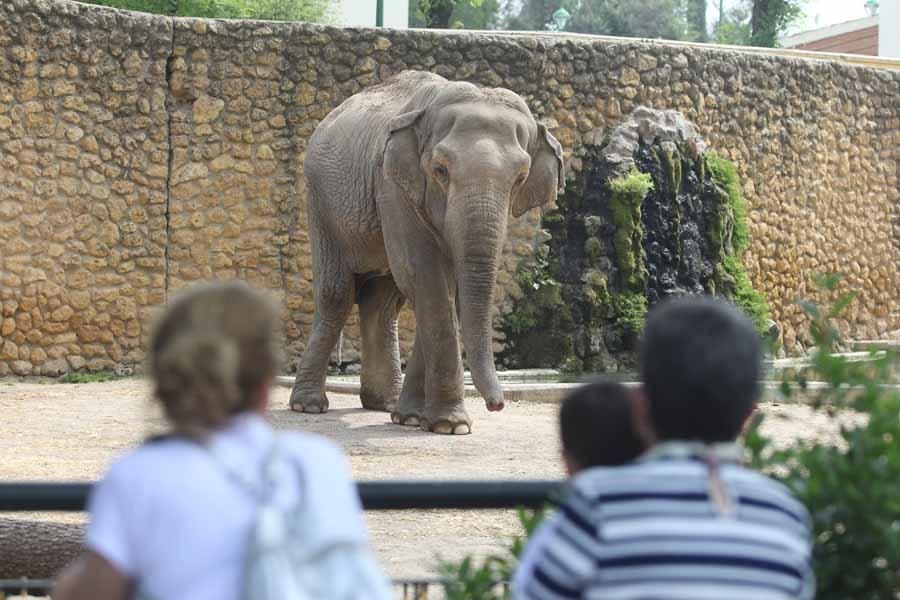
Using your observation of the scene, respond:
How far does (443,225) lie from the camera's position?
9.52 meters

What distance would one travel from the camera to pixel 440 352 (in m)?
9.72

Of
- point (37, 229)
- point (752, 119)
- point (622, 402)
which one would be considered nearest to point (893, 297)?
point (752, 119)

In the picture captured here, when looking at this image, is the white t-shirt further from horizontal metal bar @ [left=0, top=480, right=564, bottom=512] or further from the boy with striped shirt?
horizontal metal bar @ [left=0, top=480, right=564, bottom=512]

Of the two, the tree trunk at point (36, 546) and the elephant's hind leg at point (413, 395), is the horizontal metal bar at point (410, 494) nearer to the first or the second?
the tree trunk at point (36, 546)

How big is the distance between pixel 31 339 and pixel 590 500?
13.3 m

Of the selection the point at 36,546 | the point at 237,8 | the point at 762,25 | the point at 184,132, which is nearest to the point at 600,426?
the point at 36,546

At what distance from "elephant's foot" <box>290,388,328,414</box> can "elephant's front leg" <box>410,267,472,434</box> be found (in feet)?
5.40

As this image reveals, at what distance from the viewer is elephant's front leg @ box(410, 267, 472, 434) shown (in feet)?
31.9

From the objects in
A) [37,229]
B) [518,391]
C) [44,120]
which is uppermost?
[44,120]

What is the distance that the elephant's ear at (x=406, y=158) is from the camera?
9.79m

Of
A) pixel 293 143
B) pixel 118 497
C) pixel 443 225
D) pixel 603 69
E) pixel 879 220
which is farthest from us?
pixel 879 220

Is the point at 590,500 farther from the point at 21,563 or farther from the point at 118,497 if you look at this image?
the point at 21,563

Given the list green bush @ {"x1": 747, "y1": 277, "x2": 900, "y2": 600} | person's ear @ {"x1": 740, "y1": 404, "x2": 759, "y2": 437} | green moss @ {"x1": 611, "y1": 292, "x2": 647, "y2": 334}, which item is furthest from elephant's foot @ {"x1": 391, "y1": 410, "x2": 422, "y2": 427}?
green bush @ {"x1": 747, "y1": 277, "x2": 900, "y2": 600}

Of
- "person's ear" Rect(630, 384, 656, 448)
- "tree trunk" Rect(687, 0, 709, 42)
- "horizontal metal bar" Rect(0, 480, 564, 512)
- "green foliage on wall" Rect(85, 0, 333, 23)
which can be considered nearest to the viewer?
"person's ear" Rect(630, 384, 656, 448)
